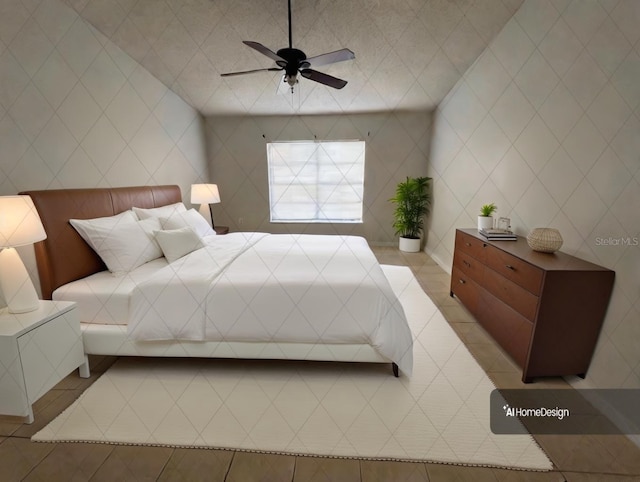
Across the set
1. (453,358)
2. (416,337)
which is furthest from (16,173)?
A: (453,358)

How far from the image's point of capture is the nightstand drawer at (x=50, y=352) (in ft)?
4.80

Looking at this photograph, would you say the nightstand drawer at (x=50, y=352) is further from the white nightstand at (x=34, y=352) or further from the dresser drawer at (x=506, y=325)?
the dresser drawer at (x=506, y=325)

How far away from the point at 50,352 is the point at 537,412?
2.73 m

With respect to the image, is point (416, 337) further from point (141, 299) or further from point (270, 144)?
point (270, 144)

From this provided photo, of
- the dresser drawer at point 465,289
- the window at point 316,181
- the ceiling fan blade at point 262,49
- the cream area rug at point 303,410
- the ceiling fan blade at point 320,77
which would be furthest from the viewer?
the window at point 316,181

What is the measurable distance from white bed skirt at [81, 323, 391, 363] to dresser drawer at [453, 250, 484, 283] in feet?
4.14

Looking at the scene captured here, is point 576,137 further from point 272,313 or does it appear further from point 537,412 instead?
point 272,313

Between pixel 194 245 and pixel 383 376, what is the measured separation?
1882 mm

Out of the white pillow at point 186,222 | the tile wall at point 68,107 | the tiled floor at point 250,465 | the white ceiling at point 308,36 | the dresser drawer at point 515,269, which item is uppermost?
the white ceiling at point 308,36

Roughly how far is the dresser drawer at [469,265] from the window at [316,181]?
2.59 meters

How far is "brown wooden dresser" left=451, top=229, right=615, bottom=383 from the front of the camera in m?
1.66

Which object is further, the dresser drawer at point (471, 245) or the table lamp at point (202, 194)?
the table lamp at point (202, 194)
